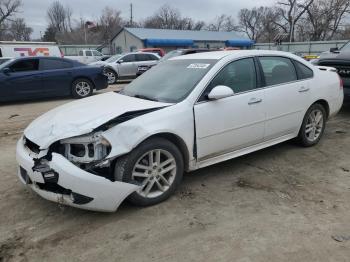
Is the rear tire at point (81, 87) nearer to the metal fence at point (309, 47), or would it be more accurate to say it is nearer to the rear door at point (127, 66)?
the rear door at point (127, 66)

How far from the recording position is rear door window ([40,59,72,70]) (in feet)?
35.6

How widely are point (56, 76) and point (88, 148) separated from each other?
8.24m

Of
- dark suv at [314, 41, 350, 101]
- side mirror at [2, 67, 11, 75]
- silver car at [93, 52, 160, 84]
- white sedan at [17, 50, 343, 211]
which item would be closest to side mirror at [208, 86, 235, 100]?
white sedan at [17, 50, 343, 211]

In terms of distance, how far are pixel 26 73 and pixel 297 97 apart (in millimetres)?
8193

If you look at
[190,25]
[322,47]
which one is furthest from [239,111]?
[190,25]

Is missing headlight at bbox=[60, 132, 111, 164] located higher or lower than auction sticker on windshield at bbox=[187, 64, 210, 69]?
lower

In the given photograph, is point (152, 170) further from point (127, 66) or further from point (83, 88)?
point (127, 66)

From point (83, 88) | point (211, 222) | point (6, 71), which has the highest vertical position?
point (6, 71)

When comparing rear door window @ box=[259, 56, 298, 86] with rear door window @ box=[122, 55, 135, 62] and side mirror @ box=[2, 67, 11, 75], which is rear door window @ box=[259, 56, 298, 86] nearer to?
side mirror @ box=[2, 67, 11, 75]

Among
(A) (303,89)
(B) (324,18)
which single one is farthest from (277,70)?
(B) (324,18)

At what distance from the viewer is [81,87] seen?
460 inches

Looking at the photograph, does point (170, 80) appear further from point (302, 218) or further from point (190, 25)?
point (190, 25)

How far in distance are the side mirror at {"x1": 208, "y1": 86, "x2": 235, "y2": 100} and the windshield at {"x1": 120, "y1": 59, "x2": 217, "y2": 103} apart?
0.24m

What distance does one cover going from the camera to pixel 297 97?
5.07m
